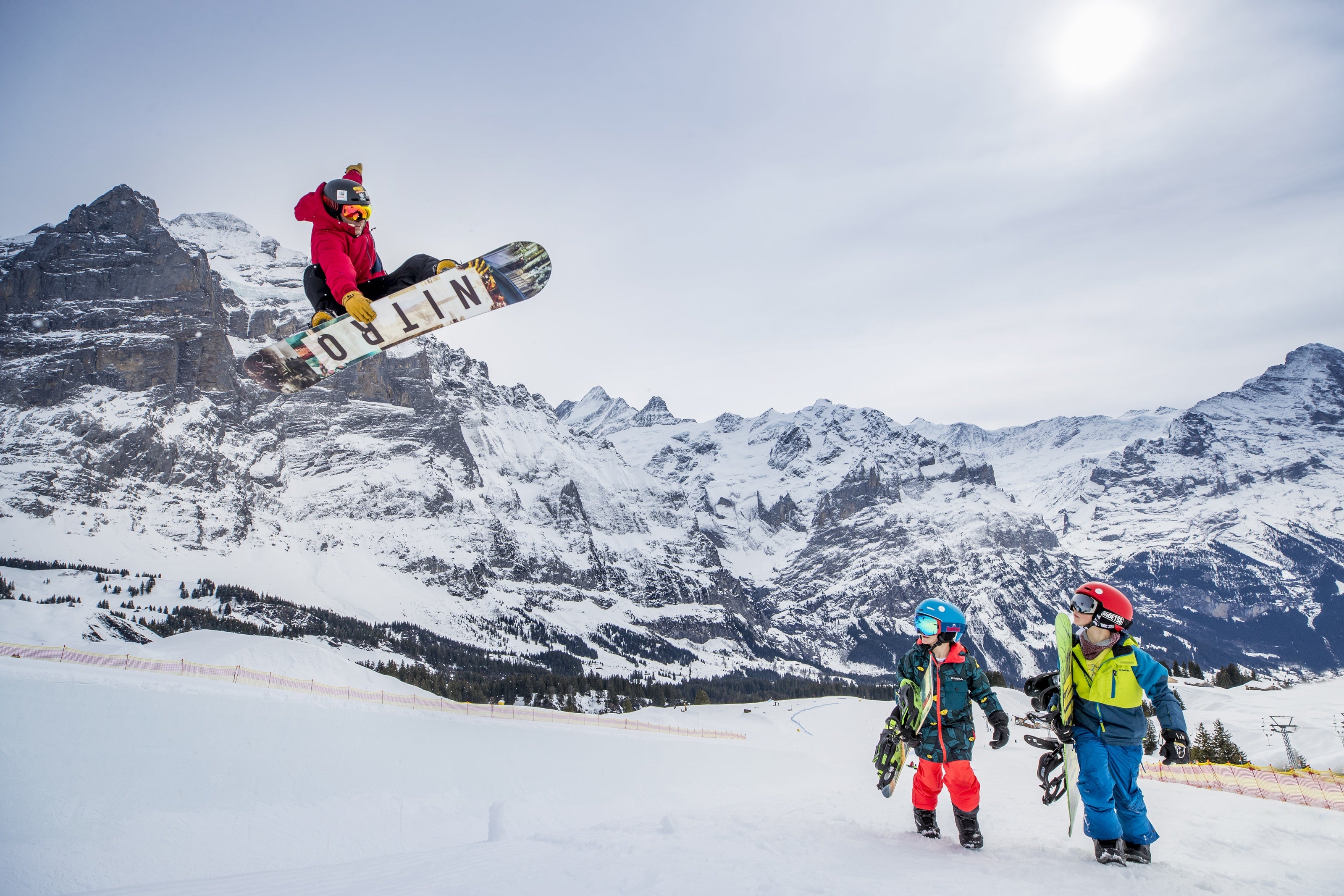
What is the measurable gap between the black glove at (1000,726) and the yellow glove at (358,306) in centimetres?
772

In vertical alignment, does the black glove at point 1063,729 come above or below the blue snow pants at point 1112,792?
above

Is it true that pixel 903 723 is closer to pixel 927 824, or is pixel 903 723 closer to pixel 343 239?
pixel 927 824

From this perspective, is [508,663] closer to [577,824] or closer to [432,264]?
[577,824]

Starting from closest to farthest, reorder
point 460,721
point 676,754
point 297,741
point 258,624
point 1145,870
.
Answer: point 1145,870
point 297,741
point 460,721
point 676,754
point 258,624

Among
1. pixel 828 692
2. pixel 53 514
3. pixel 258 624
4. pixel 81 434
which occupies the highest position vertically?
pixel 81 434

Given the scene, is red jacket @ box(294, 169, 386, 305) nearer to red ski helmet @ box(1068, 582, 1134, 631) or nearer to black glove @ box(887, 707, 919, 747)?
black glove @ box(887, 707, 919, 747)

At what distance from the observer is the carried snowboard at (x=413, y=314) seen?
9.40 m

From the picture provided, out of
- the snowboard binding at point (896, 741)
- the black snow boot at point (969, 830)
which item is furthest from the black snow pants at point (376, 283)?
the black snow boot at point (969, 830)

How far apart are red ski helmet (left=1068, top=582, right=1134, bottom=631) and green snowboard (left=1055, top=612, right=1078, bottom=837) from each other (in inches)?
6.9

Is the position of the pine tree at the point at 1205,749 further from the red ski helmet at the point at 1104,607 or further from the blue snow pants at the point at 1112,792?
the red ski helmet at the point at 1104,607

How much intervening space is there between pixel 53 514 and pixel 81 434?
1364 inches

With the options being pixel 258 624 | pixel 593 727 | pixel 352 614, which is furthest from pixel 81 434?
pixel 593 727

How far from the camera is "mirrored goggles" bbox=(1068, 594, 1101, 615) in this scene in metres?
6.07

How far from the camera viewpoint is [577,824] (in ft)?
56.1
